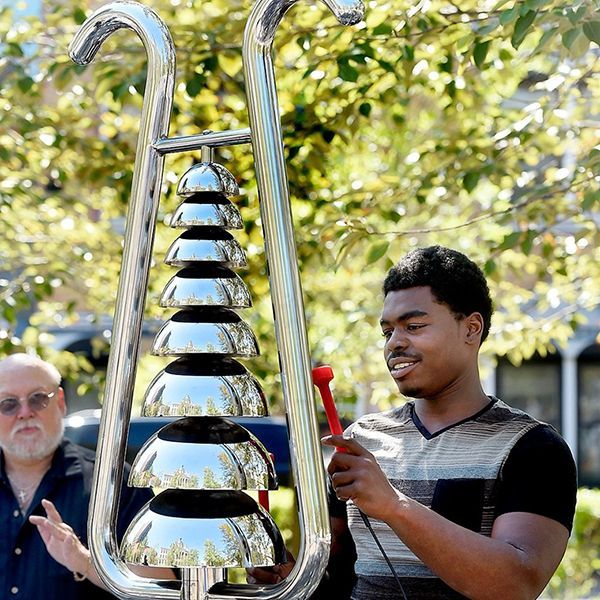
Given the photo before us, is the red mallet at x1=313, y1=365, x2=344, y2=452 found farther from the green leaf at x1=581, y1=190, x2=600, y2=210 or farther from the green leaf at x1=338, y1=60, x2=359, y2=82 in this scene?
the green leaf at x1=338, y1=60, x2=359, y2=82

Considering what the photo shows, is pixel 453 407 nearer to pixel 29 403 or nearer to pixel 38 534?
pixel 38 534

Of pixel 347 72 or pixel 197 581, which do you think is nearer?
pixel 197 581

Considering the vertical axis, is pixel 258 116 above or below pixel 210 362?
above

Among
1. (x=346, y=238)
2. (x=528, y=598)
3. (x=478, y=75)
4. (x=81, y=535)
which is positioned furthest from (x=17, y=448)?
(x=478, y=75)

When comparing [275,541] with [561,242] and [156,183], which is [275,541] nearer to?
[156,183]

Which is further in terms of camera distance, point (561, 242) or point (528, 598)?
point (561, 242)

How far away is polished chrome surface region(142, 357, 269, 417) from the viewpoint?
180 centimetres

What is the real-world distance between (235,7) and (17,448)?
251 centimetres

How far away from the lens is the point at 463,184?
486cm

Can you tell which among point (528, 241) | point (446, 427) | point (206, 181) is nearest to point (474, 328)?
point (446, 427)

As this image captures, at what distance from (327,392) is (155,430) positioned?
15.9 ft

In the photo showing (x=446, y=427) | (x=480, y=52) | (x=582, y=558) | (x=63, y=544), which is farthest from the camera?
(x=582, y=558)

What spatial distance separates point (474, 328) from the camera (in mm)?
2646

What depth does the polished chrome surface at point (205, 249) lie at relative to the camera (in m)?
1.87
